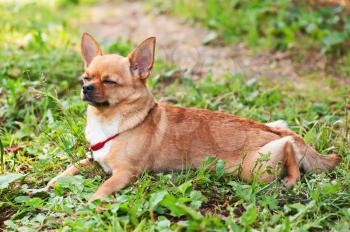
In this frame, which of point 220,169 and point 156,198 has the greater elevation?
point 156,198

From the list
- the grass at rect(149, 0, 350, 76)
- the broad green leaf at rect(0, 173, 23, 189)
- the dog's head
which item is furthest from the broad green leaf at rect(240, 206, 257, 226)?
the grass at rect(149, 0, 350, 76)

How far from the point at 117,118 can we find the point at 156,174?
0.54 m

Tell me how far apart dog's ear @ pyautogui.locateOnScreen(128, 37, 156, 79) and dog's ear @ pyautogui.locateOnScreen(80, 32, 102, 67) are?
0.34 meters

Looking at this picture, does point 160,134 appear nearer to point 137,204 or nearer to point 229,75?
point 137,204

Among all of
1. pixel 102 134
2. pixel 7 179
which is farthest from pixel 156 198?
pixel 7 179

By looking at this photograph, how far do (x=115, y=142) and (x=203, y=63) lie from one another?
10.8ft

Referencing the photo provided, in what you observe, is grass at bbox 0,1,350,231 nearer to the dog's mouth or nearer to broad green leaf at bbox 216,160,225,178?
broad green leaf at bbox 216,160,225,178

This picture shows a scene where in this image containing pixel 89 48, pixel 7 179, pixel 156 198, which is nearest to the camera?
pixel 156 198

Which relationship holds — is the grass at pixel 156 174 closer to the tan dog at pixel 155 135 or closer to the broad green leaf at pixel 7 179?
the broad green leaf at pixel 7 179

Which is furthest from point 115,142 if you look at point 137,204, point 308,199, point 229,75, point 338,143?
point 229,75

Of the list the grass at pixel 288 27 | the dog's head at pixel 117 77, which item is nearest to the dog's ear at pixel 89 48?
the dog's head at pixel 117 77

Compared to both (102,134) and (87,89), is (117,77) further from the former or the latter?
(102,134)

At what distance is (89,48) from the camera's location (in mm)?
5035

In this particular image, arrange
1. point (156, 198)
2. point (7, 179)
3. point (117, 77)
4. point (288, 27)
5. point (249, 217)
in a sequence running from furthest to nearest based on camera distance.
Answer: point (288, 27)
point (117, 77)
point (7, 179)
point (156, 198)
point (249, 217)
